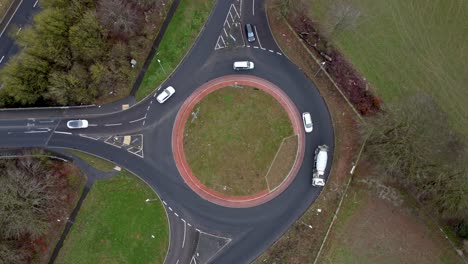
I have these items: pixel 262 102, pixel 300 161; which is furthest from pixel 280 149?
pixel 262 102

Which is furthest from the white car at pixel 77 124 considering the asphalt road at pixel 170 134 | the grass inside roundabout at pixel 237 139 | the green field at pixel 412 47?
the green field at pixel 412 47

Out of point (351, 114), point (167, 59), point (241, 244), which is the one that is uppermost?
point (167, 59)

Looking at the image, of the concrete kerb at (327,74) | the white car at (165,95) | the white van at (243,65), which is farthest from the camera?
the white van at (243,65)

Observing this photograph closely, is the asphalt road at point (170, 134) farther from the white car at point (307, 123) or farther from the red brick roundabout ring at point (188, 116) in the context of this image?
the white car at point (307, 123)

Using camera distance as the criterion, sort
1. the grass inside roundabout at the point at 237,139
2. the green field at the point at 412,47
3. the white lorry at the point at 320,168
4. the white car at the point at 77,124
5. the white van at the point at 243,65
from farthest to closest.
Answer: the white van at the point at 243,65 < the white car at the point at 77,124 < the green field at the point at 412,47 < the grass inside roundabout at the point at 237,139 < the white lorry at the point at 320,168

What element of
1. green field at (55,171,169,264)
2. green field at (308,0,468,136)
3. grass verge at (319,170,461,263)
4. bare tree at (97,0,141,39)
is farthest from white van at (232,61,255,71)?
grass verge at (319,170,461,263)

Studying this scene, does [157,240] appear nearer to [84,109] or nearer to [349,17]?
[84,109]

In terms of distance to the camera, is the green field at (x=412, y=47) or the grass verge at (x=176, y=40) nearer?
the green field at (x=412, y=47)
